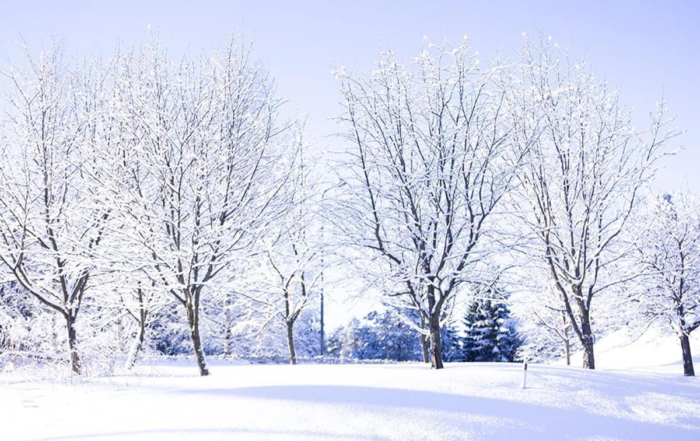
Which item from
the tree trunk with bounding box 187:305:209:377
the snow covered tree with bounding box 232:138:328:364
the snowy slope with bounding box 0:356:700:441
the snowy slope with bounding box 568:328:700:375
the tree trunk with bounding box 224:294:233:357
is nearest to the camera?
the snowy slope with bounding box 0:356:700:441

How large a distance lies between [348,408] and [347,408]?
0.04 feet

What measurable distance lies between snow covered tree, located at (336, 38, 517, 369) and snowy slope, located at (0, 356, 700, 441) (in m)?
3.42

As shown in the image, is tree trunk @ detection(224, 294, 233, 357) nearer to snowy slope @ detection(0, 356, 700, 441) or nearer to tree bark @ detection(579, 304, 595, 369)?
tree bark @ detection(579, 304, 595, 369)

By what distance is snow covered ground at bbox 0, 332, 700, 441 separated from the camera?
18.6 ft

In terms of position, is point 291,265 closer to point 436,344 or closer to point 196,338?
point 196,338

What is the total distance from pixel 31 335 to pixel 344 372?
1345cm

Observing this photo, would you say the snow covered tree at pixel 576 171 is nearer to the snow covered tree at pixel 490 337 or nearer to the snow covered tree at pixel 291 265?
the snow covered tree at pixel 291 265

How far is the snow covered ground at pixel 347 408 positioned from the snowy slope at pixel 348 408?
0.02 metres

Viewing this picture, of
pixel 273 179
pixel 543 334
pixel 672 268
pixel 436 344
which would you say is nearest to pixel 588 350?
pixel 672 268

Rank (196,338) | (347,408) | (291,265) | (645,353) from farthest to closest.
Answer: (645,353) → (291,265) → (196,338) → (347,408)

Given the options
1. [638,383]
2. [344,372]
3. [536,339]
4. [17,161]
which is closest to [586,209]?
[638,383]

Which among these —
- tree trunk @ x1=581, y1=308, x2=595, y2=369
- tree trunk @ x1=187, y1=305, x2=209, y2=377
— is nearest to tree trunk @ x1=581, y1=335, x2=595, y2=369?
tree trunk @ x1=581, y1=308, x2=595, y2=369

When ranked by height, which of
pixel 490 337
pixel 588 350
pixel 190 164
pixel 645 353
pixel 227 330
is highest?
pixel 190 164

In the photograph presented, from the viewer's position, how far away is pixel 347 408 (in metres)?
6.37
